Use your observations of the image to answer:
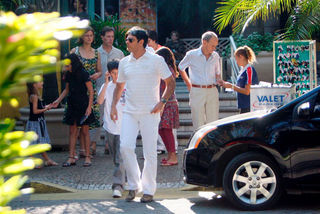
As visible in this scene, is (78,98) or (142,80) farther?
(78,98)

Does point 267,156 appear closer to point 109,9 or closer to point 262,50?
point 262,50

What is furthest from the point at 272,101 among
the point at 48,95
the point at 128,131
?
the point at 48,95

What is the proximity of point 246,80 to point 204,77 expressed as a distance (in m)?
0.63

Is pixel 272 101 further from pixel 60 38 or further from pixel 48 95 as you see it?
pixel 60 38

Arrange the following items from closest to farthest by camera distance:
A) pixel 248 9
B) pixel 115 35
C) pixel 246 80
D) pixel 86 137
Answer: pixel 246 80
pixel 86 137
pixel 248 9
pixel 115 35

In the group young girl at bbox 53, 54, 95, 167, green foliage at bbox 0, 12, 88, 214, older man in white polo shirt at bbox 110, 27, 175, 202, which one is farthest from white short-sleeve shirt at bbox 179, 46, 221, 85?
green foliage at bbox 0, 12, 88, 214

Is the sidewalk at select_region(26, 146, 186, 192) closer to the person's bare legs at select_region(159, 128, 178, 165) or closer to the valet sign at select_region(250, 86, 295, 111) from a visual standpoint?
the person's bare legs at select_region(159, 128, 178, 165)

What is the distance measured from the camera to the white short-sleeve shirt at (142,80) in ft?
22.1

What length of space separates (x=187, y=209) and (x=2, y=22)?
5.94 meters

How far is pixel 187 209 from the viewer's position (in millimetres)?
6656

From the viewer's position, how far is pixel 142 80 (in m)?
6.74

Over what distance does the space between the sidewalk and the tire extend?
66.1 inches

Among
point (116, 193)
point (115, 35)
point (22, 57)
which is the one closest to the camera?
point (22, 57)

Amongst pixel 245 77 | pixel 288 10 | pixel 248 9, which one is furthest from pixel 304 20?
pixel 245 77
